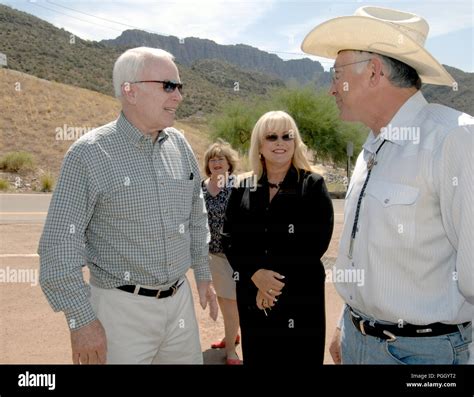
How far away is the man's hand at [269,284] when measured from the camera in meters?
3.21

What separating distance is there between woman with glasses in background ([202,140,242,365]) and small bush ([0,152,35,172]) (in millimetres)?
19672

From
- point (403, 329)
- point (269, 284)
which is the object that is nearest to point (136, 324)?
point (269, 284)

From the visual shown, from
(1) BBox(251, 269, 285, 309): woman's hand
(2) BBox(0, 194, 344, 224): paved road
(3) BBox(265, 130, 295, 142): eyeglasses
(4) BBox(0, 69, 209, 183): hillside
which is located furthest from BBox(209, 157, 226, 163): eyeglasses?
(4) BBox(0, 69, 209, 183): hillside

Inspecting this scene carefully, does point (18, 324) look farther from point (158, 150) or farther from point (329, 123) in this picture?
point (329, 123)

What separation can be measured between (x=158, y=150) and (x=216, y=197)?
1859 mm

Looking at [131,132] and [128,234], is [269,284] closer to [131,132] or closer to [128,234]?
[128,234]

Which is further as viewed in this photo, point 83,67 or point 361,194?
point 83,67

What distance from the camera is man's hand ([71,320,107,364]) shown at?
2.34 metres

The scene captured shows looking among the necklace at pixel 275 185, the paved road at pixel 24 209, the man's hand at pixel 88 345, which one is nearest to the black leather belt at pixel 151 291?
the man's hand at pixel 88 345

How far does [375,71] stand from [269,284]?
4.77 ft

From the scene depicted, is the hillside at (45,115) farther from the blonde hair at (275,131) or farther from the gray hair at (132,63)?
the gray hair at (132,63)

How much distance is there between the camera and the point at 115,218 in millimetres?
2551

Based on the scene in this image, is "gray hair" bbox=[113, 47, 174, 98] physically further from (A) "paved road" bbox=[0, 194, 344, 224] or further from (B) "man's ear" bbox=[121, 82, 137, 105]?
(A) "paved road" bbox=[0, 194, 344, 224]

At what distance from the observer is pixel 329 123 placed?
90.6 ft
